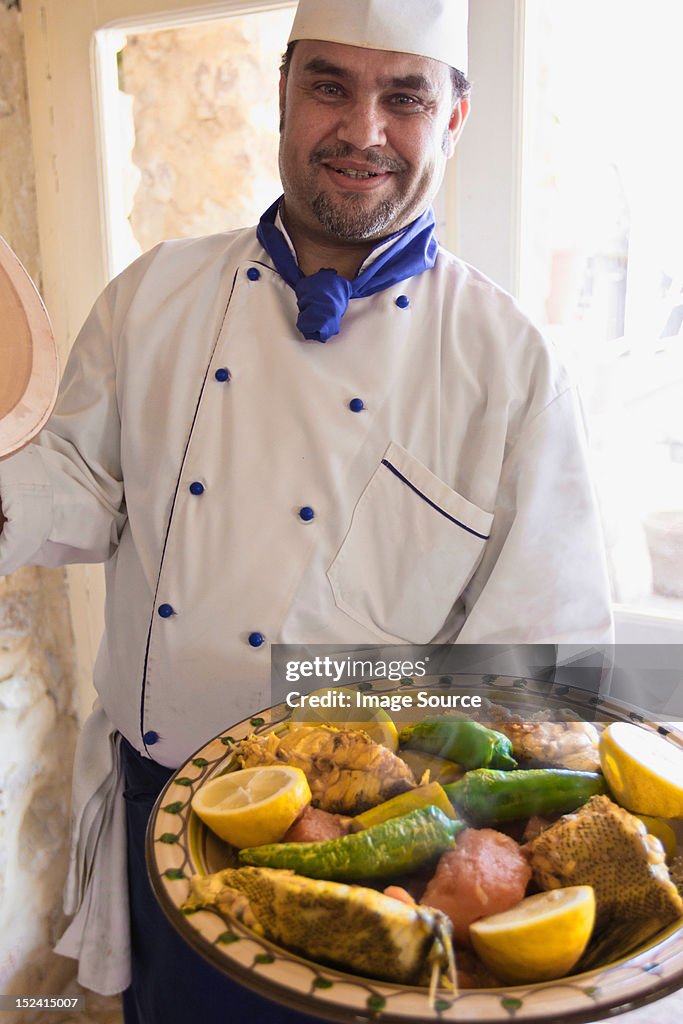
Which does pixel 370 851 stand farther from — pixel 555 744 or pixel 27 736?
pixel 27 736

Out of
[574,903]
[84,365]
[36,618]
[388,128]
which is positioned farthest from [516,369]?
[36,618]

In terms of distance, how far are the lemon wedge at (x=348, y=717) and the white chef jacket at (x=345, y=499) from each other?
0.83 feet

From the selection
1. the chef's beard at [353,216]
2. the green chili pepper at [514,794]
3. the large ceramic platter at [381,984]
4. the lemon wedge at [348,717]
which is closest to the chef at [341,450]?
the chef's beard at [353,216]

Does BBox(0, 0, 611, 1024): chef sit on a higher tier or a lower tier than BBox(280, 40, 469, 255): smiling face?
lower

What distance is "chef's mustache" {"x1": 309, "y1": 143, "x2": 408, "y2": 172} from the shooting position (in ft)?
3.71

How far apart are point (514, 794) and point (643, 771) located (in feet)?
0.35

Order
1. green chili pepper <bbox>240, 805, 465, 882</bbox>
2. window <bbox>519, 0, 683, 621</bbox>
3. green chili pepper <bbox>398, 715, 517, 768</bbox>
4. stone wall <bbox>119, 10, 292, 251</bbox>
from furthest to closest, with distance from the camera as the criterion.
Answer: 1. stone wall <bbox>119, 10, 292, 251</bbox>
2. window <bbox>519, 0, 683, 621</bbox>
3. green chili pepper <bbox>398, 715, 517, 768</bbox>
4. green chili pepper <bbox>240, 805, 465, 882</bbox>

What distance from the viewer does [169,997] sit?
1265 millimetres

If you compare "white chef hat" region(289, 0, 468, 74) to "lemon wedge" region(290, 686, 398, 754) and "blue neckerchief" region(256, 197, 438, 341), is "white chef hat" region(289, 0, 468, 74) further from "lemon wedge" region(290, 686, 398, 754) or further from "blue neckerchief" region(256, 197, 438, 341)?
"lemon wedge" region(290, 686, 398, 754)

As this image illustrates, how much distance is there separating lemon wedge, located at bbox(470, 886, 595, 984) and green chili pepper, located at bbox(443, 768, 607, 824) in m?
0.12

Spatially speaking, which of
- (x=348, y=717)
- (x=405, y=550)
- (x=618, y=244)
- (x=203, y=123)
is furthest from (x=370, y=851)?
(x=203, y=123)

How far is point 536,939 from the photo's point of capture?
1.89ft

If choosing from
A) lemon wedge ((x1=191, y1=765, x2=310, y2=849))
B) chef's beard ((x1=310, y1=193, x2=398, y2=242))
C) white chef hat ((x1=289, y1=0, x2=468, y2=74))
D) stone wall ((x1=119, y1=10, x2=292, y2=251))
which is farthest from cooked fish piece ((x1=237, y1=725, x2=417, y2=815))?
stone wall ((x1=119, y1=10, x2=292, y2=251))

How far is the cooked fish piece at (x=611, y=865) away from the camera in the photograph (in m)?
0.62
